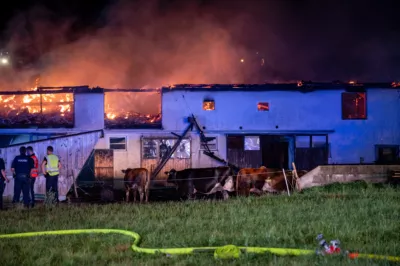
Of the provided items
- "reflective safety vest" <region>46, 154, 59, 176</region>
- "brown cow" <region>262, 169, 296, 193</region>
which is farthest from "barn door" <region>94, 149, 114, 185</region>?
"brown cow" <region>262, 169, 296, 193</region>

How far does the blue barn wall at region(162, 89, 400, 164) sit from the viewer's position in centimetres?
2338

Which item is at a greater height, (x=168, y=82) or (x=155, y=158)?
(x=168, y=82)

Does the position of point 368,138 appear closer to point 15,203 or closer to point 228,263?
point 15,203

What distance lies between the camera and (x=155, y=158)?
920 inches

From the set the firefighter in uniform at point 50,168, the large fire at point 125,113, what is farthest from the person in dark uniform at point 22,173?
the large fire at point 125,113

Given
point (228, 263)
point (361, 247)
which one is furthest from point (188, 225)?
point (361, 247)

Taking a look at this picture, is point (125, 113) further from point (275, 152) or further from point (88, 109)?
point (275, 152)

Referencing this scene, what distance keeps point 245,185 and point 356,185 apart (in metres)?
4.20

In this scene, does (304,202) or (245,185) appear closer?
(304,202)

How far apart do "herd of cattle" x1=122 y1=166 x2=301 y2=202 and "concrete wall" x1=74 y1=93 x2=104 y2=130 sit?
5265 millimetres

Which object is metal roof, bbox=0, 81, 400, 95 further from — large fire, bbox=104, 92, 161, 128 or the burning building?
large fire, bbox=104, 92, 161, 128

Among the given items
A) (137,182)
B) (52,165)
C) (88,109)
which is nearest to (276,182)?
(137,182)

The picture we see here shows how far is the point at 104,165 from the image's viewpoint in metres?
23.0

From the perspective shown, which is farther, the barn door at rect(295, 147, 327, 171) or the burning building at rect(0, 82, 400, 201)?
the barn door at rect(295, 147, 327, 171)
